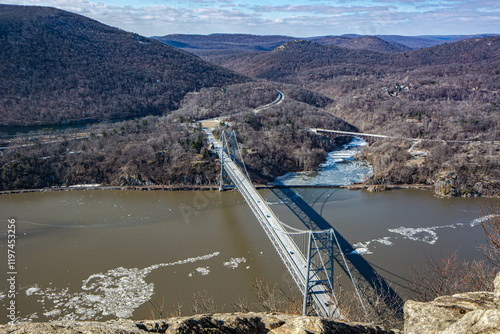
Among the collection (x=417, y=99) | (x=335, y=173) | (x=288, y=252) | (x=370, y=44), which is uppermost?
(x=370, y=44)

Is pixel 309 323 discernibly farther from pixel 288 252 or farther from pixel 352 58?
pixel 352 58

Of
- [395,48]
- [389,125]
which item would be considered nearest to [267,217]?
[389,125]

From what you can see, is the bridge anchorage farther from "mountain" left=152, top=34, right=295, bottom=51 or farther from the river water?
"mountain" left=152, top=34, right=295, bottom=51

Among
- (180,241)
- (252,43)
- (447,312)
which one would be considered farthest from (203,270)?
(252,43)

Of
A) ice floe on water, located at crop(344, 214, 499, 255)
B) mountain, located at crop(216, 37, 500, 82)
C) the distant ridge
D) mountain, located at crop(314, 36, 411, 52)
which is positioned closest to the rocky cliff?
ice floe on water, located at crop(344, 214, 499, 255)

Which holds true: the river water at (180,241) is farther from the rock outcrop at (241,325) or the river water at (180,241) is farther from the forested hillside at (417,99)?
the rock outcrop at (241,325)
